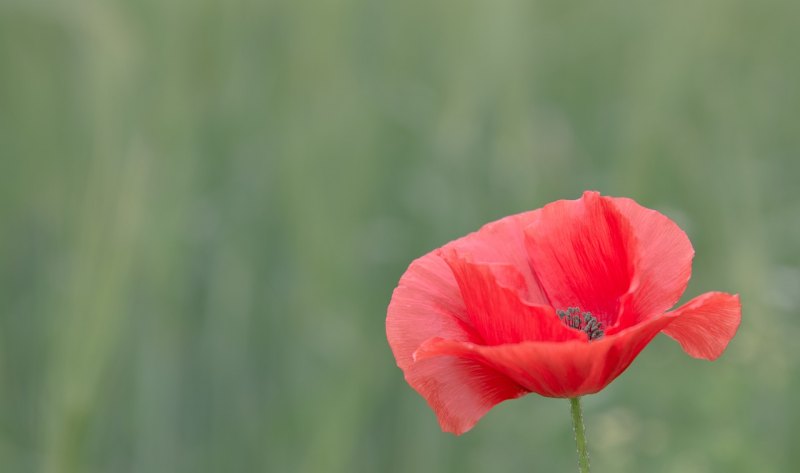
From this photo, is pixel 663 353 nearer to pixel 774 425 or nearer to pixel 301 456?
pixel 774 425

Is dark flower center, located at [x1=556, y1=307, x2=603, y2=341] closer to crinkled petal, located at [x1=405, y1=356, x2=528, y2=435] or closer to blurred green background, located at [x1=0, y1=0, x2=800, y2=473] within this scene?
crinkled petal, located at [x1=405, y1=356, x2=528, y2=435]

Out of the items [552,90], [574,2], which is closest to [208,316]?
[552,90]

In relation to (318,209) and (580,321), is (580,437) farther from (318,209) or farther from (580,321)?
(318,209)

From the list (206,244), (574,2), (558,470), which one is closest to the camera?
(558,470)

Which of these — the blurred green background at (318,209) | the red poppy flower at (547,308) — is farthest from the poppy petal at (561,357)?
the blurred green background at (318,209)

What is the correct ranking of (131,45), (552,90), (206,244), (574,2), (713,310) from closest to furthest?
(713,310), (131,45), (206,244), (552,90), (574,2)

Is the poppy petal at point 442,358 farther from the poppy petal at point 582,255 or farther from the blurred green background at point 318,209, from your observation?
the blurred green background at point 318,209
